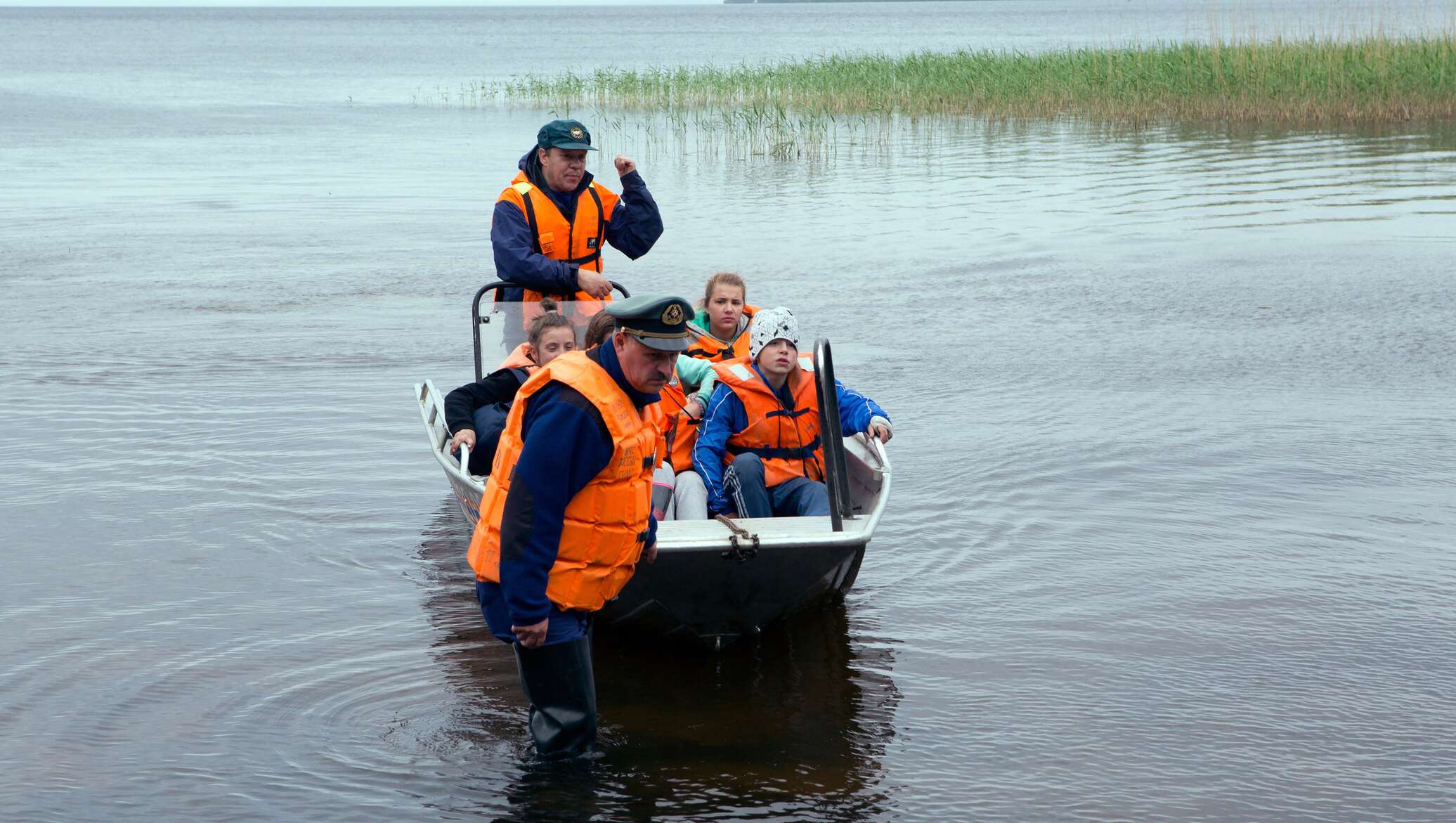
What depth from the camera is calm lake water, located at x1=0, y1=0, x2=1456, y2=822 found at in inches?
185

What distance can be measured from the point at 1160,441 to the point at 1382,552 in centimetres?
202

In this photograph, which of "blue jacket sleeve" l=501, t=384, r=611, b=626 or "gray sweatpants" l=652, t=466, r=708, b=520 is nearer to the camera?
"blue jacket sleeve" l=501, t=384, r=611, b=626

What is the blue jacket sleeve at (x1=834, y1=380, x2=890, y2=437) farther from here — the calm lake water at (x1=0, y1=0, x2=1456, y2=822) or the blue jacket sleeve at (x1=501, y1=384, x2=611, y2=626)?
the blue jacket sleeve at (x1=501, y1=384, x2=611, y2=626)

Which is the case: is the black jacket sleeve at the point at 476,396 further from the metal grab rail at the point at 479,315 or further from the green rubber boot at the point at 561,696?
the green rubber boot at the point at 561,696

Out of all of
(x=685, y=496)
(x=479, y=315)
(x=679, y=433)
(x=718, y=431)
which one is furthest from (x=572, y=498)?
(x=479, y=315)

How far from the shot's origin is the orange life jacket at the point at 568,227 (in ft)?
23.7

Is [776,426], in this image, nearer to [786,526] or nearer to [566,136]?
[786,526]

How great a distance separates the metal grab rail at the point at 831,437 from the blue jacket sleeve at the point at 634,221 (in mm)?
2389

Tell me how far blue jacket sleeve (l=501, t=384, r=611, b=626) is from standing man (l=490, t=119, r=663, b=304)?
3.35m

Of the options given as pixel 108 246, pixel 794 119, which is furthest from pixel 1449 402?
pixel 794 119

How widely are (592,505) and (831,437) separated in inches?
59.4

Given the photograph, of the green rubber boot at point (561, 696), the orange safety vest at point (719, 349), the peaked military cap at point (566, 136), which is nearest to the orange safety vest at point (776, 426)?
the orange safety vest at point (719, 349)

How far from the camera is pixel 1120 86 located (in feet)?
86.4

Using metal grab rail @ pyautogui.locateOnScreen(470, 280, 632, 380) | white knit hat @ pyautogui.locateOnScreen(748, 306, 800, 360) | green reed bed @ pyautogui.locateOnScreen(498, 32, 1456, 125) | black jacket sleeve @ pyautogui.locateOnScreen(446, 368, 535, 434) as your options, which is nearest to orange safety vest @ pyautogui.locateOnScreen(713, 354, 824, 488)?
white knit hat @ pyautogui.locateOnScreen(748, 306, 800, 360)
